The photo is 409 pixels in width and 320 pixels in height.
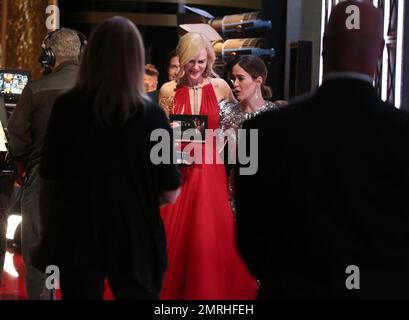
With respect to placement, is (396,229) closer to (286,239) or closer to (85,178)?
(286,239)

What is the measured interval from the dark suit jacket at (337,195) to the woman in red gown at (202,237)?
246 cm

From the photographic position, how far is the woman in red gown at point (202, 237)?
445 centimetres

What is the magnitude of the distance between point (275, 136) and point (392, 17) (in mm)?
3330

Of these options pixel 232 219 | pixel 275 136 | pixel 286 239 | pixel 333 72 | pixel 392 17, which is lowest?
pixel 232 219

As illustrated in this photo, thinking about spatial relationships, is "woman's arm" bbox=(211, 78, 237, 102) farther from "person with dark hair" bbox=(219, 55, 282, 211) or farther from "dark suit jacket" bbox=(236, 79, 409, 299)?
"dark suit jacket" bbox=(236, 79, 409, 299)

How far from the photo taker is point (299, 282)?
1.96 metres

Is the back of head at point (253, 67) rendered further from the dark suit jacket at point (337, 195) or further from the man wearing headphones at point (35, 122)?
the dark suit jacket at point (337, 195)

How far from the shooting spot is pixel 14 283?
5.39m

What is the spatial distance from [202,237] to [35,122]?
118cm

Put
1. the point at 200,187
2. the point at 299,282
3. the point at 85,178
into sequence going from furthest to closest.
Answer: the point at 200,187 < the point at 85,178 < the point at 299,282

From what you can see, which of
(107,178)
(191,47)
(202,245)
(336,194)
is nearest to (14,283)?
(202,245)

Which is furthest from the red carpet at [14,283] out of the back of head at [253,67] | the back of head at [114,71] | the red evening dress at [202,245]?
the back of head at [114,71]

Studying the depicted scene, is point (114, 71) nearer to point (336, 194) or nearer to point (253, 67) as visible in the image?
point (336, 194)

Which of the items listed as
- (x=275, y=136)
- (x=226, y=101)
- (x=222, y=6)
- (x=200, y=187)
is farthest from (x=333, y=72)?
(x=222, y=6)
